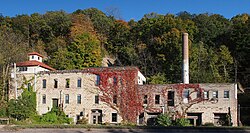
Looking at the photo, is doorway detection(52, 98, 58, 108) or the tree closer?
doorway detection(52, 98, 58, 108)

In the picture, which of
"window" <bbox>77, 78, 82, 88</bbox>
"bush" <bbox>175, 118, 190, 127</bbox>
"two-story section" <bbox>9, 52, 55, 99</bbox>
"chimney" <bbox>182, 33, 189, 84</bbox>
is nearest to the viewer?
"bush" <bbox>175, 118, 190, 127</bbox>

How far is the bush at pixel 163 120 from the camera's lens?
124 feet

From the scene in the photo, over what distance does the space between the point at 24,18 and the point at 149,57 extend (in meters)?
29.3

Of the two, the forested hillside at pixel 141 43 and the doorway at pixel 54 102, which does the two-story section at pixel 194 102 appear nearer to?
the forested hillside at pixel 141 43

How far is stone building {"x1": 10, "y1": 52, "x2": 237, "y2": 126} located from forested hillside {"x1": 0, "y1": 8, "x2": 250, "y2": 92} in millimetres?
4822

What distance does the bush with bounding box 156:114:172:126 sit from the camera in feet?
124

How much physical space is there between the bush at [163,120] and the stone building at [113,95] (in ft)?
5.80

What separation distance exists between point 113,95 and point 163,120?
24.4ft

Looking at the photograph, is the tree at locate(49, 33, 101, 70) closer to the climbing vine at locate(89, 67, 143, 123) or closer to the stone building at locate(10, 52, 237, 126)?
the stone building at locate(10, 52, 237, 126)

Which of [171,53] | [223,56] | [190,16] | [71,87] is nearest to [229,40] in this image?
[223,56]

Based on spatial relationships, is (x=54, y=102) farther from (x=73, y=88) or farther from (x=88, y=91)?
(x=88, y=91)

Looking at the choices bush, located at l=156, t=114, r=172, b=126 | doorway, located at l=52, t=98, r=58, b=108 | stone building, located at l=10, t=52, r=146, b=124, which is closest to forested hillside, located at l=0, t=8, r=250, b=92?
stone building, located at l=10, t=52, r=146, b=124

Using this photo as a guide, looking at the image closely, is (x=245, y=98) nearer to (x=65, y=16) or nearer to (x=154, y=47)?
(x=154, y=47)

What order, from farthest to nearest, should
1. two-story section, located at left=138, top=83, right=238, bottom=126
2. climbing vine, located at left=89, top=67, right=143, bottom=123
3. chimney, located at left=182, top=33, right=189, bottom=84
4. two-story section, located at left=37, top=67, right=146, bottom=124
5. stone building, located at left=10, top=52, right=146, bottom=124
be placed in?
chimney, located at left=182, top=33, right=189, bottom=84, stone building, located at left=10, top=52, right=146, bottom=124, two-story section, located at left=37, top=67, right=146, bottom=124, climbing vine, located at left=89, top=67, right=143, bottom=123, two-story section, located at left=138, top=83, right=238, bottom=126
